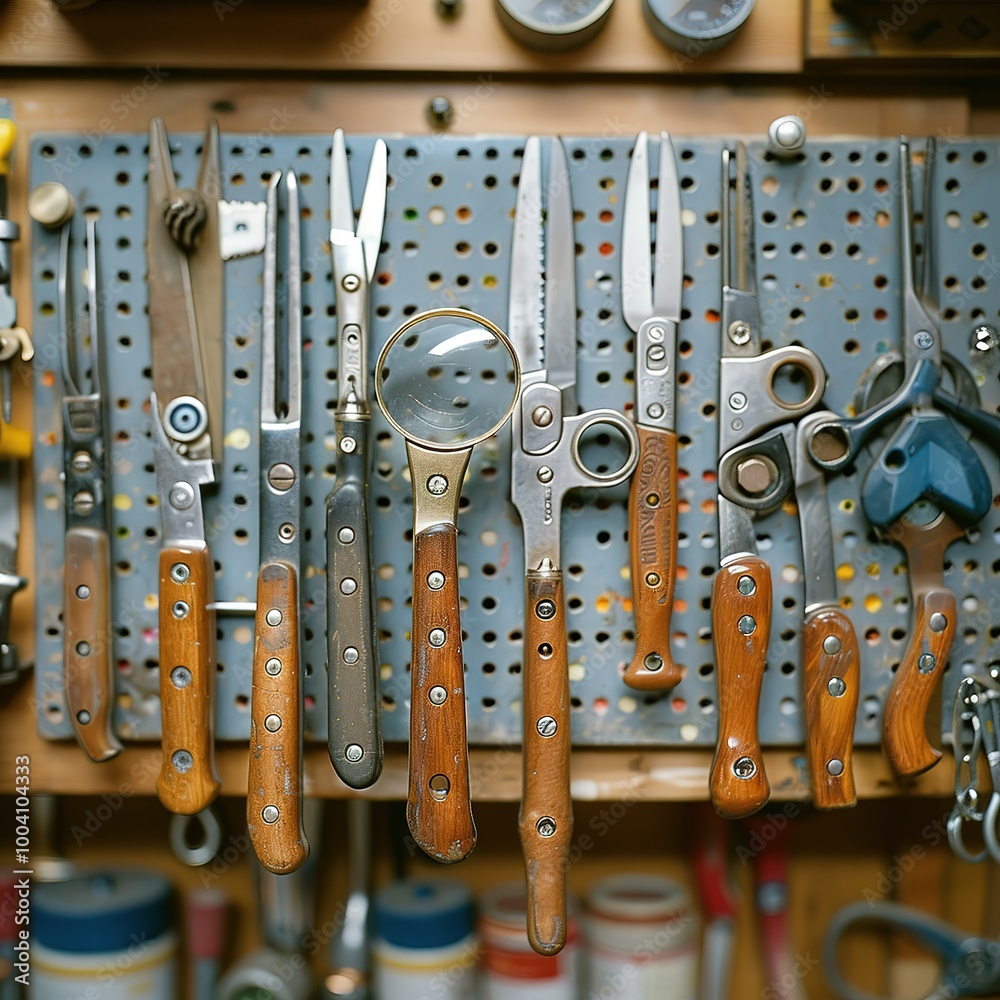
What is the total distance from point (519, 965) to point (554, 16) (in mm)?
828

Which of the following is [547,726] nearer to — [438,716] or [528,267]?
[438,716]

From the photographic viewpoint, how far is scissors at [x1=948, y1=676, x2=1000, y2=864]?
0.75 m

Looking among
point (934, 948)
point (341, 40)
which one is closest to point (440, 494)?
point (341, 40)

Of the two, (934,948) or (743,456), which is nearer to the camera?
(743,456)

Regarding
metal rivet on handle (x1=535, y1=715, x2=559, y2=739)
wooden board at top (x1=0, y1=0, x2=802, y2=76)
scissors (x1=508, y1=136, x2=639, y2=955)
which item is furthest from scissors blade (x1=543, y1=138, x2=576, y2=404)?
metal rivet on handle (x1=535, y1=715, x2=559, y2=739)

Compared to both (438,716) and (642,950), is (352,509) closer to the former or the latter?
(438,716)

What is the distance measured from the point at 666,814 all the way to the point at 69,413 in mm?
675

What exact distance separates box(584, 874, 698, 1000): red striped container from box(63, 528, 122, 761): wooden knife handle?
468 mm

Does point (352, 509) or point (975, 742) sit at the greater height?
point (352, 509)

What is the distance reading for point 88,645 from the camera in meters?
0.75

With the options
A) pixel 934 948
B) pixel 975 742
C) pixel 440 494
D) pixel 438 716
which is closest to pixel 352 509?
pixel 440 494

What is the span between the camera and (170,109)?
0.80 m

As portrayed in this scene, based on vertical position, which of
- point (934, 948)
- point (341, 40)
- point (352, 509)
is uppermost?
point (341, 40)

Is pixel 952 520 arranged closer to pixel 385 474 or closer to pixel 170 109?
pixel 385 474
